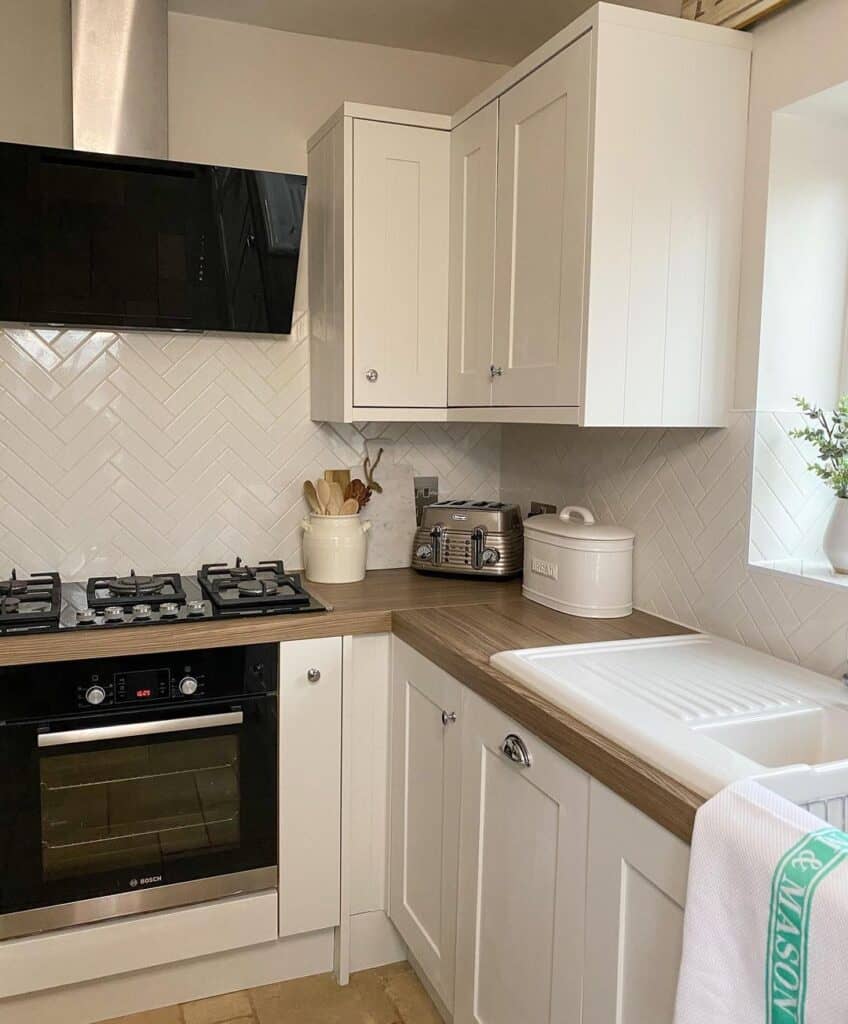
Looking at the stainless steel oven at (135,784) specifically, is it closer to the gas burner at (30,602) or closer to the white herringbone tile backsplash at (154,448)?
the gas burner at (30,602)

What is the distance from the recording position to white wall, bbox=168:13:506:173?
7.97 ft

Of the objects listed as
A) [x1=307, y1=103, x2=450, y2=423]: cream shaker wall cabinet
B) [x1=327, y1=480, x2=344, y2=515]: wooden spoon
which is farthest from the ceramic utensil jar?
[x1=307, y1=103, x2=450, y2=423]: cream shaker wall cabinet

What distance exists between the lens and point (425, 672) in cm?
202

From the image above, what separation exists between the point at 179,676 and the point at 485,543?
92 cm

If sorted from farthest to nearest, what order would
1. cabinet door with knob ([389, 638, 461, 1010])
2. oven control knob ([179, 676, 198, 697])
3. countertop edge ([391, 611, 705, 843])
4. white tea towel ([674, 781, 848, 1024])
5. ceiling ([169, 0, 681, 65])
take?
ceiling ([169, 0, 681, 65]) < oven control knob ([179, 676, 198, 697]) < cabinet door with knob ([389, 638, 461, 1010]) < countertop edge ([391, 611, 705, 843]) < white tea towel ([674, 781, 848, 1024])

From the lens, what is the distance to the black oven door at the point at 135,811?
194 cm

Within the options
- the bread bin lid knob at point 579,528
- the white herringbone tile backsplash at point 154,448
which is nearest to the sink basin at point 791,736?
the bread bin lid knob at point 579,528

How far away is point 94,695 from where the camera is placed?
6.37 ft

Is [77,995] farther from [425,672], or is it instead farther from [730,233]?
[730,233]

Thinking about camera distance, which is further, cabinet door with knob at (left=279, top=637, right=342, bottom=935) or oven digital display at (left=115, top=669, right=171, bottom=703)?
cabinet door with knob at (left=279, top=637, right=342, bottom=935)

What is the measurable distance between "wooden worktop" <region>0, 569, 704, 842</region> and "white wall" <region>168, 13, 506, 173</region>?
122 cm

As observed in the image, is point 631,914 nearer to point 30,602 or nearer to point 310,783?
point 310,783

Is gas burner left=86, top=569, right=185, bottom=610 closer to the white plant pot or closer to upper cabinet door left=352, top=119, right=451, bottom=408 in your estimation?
upper cabinet door left=352, top=119, right=451, bottom=408

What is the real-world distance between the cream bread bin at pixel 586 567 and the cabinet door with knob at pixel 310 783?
535 mm
